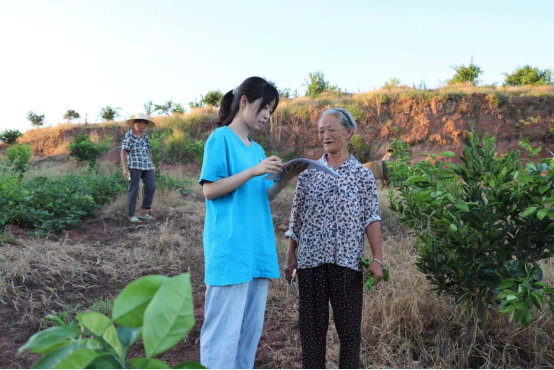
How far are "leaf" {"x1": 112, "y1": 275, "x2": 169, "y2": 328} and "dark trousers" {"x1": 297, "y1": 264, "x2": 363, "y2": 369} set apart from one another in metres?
1.84

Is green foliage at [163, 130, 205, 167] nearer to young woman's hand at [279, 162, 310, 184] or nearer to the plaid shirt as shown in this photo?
the plaid shirt

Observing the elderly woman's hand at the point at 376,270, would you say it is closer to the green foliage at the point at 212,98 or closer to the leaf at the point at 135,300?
the leaf at the point at 135,300

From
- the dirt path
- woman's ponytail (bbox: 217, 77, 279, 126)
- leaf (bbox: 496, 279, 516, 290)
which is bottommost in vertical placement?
the dirt path

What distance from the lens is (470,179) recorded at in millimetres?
2389

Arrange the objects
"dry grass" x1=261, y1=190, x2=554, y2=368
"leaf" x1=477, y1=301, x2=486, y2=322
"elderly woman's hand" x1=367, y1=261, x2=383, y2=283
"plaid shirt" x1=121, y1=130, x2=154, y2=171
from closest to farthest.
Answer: "elderly woman's hand" x1=367, y1=261, x2=383, y2=283 < "leaf" x1=477, y1=301, x2=486, y2=322 < "dry grass" x1=261, y1=190, x2=554, y2=368 < "plaid shirt" x1=121, y1=130, x2=154, y2=171

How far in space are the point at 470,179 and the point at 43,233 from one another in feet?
17.4

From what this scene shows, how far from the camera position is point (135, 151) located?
6652 mm

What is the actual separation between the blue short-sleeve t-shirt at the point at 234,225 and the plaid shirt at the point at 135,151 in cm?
498

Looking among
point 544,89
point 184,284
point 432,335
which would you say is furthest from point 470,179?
point 544,89

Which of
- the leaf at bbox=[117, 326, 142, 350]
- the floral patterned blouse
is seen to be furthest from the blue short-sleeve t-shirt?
the leaf at bbox=[117, 326, 142, 350]

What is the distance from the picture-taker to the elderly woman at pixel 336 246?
2.16 meters

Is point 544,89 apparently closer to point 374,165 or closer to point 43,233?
point 374,165

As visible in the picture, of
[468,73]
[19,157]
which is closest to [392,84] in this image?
[468,73]

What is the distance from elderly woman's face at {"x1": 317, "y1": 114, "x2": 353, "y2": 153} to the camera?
87.7 inches
